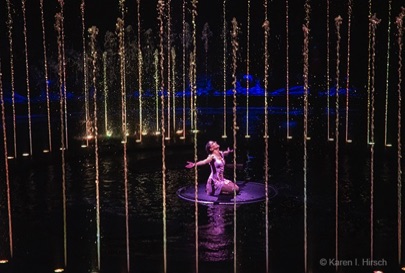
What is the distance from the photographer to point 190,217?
948cm

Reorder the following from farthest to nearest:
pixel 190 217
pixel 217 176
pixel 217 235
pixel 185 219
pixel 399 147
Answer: pixel 399 147
pixel 217 176
pixel 190 217
pixel 185 219
pixel 217 235

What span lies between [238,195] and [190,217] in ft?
5.64

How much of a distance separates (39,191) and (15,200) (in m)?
0.82

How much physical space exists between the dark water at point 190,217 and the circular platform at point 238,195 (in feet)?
0.68

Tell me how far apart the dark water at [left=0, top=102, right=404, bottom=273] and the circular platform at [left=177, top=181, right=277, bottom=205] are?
0.68 feet

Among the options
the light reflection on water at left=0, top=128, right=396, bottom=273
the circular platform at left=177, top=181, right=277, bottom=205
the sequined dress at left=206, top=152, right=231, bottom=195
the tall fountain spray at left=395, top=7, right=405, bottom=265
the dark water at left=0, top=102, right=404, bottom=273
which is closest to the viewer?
the dark water at left=0, top=102, right=404, bottom=273

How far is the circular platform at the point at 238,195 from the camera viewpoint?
10.4 metres

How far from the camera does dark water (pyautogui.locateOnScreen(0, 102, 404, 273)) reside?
738 cm

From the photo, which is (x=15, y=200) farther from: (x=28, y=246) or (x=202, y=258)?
(x=202, y=258)

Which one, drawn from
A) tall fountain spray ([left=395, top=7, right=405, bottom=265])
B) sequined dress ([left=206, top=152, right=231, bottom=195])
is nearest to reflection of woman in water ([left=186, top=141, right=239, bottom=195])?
sequined dress ([left=206, top=152, right=231, bottom=195])

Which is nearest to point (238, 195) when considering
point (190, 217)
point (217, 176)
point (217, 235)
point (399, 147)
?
point (217, 176)

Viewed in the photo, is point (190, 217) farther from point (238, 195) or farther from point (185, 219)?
point (238, 195)

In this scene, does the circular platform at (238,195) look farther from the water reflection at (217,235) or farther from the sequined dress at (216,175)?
the water reflection at (217,235)

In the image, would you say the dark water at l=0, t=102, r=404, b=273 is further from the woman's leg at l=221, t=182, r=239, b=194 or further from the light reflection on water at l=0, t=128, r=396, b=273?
the woman's leg at l=221, t=182, r=239, b=194
